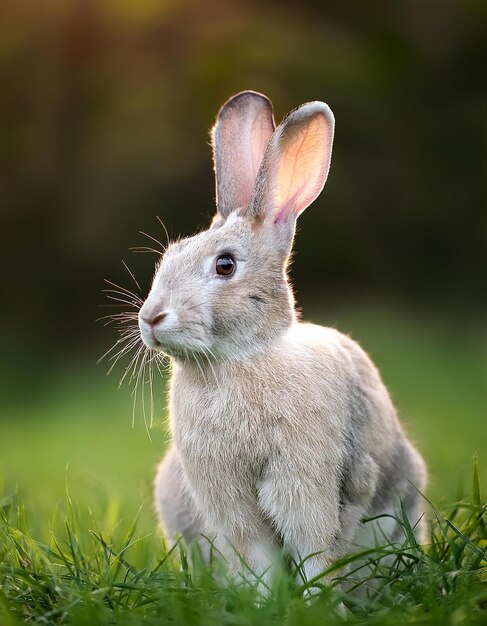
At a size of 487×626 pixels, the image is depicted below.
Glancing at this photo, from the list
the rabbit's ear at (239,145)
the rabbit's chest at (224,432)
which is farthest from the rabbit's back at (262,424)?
the rabbit's ear at (239,145)

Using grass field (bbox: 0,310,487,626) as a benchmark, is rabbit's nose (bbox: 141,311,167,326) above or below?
above

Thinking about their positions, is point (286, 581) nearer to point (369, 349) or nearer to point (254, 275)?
point (254, 275)

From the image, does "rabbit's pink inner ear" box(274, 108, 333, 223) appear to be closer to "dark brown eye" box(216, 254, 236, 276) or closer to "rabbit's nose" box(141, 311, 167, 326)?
"dark brown eye" box(216, 254, 236, 276)

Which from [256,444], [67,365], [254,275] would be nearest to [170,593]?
[256,444]

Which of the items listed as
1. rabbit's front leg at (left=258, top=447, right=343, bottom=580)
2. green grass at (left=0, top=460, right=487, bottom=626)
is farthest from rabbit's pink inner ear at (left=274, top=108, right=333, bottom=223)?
green grass at (left=0, top=460, right=487, bottom=626)

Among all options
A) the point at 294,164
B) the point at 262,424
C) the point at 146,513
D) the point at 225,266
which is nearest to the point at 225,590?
the point at 262,424
